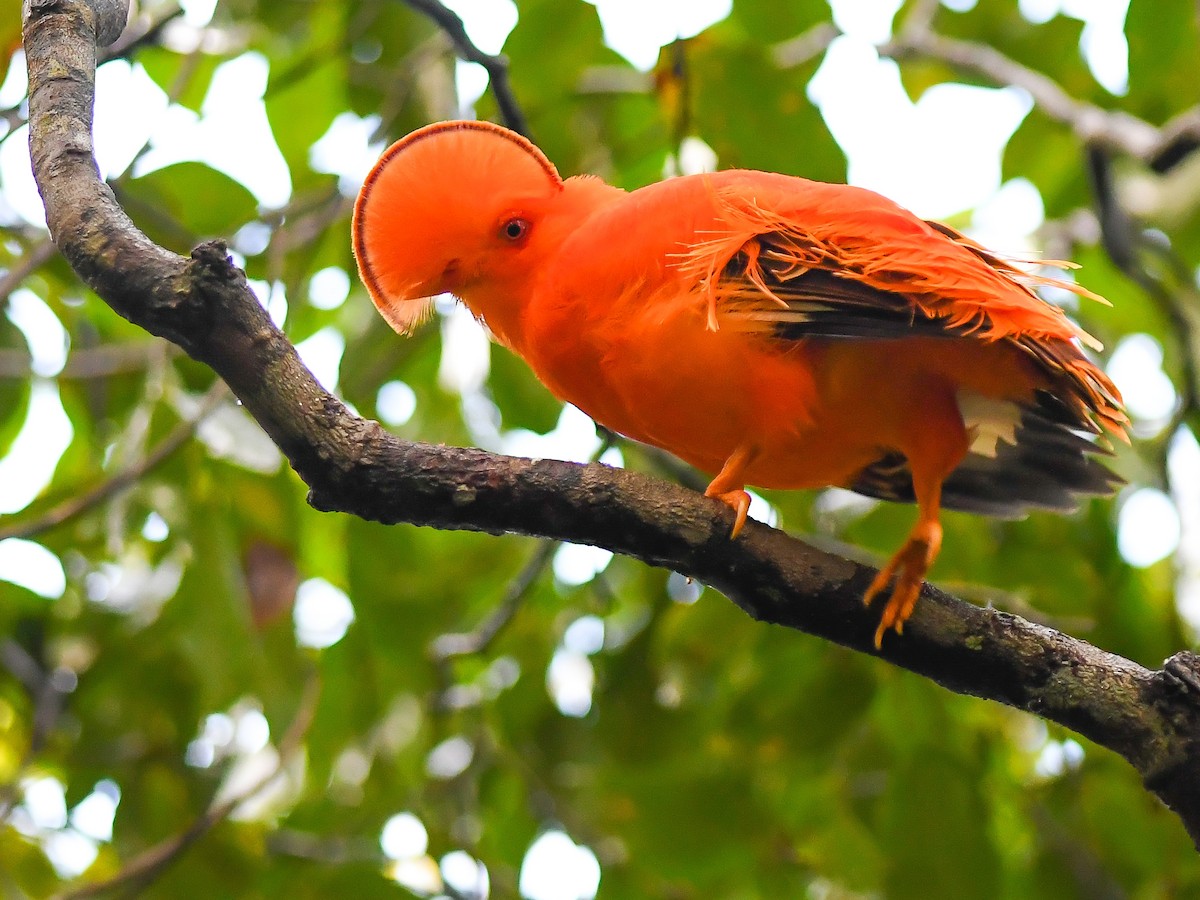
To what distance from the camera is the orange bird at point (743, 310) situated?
1962 mm

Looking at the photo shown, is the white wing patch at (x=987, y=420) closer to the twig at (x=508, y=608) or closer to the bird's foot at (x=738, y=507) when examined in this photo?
the bird's foot at (x=738, y=507)

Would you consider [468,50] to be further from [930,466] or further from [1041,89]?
[1041,89]

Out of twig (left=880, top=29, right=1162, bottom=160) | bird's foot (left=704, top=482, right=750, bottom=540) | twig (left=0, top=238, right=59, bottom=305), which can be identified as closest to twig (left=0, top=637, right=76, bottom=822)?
twig (left=0, top=238, right=59, bottom=305)

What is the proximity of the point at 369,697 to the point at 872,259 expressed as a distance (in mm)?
1684

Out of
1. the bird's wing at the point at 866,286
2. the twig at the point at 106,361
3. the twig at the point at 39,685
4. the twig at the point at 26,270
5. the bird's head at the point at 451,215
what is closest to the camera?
the bird's wing at the point at 866,286

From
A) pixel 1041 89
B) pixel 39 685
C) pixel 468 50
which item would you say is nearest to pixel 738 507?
pixel 468 50

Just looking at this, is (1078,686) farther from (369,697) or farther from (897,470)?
(369,697)

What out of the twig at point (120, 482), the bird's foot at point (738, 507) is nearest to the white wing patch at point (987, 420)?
the bird's foot at point (738, 507)

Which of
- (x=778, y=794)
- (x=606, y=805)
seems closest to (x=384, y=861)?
(x=606, y=805)

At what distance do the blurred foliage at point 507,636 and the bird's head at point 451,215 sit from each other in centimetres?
57

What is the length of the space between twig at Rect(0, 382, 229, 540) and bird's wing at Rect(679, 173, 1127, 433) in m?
1.21

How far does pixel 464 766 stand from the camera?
11.1 ft

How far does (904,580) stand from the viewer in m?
1.82

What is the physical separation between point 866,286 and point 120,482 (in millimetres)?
1635
